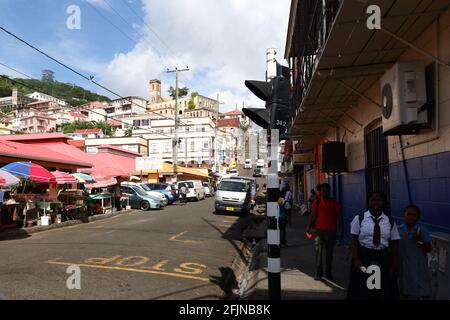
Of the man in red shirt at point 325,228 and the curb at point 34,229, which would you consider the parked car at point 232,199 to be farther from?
the man in red shirt at point 325,228

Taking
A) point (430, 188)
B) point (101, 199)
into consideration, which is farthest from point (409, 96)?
point (101, 199)

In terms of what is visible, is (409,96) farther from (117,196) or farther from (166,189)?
(166,189)

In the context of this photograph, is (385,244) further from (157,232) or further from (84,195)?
(84,195)

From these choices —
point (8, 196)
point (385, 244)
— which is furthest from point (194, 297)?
point (8, 196)

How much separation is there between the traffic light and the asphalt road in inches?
112

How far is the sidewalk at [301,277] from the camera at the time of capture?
661cm

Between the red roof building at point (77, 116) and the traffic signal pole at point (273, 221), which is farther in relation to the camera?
the red roof building at point (77, 116)

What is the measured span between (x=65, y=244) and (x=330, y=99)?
7812mm

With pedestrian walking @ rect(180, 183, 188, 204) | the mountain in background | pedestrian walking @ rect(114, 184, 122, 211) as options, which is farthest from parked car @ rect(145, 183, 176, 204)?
the mountain in background

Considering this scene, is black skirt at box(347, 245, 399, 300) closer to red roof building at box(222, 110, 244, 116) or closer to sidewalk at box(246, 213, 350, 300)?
sidewalk at box(246, 213, 350, 300)

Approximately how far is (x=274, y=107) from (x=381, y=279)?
2.74m

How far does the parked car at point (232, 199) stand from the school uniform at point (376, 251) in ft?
53.6

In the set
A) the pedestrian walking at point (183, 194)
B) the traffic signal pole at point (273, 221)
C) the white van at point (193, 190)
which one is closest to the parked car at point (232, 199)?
the pedestrian walking at point (183, 194)

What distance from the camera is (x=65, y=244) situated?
438 inches
